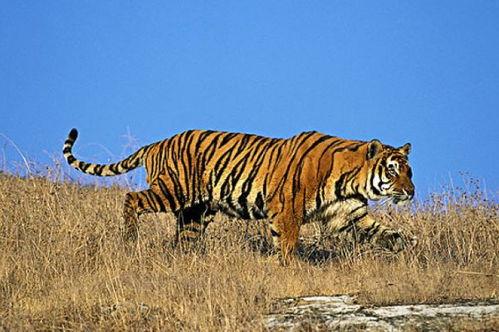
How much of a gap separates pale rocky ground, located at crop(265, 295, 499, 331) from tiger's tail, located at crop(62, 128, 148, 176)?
15.5 feet

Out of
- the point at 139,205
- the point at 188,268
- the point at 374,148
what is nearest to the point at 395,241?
the point at 374,148

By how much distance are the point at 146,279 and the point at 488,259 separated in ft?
12.2

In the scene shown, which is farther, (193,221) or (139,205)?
(193,221)

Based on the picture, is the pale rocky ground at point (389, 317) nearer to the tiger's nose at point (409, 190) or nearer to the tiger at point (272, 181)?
the tiger at point (272, 181)

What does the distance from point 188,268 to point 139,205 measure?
1799 millimetres

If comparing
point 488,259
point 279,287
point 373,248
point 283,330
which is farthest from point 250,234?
point 283,330

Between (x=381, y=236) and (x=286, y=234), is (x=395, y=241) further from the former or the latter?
(x=286, y=234)

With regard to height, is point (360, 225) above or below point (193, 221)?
below

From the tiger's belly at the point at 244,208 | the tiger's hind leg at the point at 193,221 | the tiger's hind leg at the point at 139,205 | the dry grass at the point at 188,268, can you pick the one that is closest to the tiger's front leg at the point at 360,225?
the dry grass at the point at 188,268

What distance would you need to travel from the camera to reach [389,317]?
16.3 ft

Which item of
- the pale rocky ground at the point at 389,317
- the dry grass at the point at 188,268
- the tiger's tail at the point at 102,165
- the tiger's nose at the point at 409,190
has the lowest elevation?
the pale rocky ground at the point at 389,317

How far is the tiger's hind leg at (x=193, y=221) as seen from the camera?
9.48 meters

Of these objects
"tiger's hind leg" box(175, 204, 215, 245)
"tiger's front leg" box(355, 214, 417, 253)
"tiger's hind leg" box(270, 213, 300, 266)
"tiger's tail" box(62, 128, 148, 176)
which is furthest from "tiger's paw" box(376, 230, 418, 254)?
"tiger's tail" box(62, 128, 148, 176)

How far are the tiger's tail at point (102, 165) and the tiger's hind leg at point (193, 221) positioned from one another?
0.83 meters
